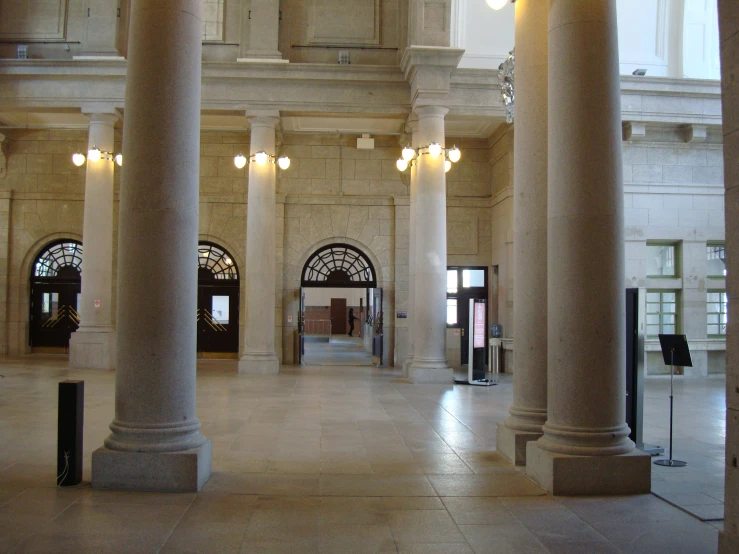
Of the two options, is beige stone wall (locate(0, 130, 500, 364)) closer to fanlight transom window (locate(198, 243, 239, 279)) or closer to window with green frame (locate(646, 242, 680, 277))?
fanlight transom window (locate(198, 243, 239, 279))

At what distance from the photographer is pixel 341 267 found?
2291 cm

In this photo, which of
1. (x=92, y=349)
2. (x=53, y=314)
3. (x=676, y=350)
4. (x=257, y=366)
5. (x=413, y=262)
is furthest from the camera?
(x=53, y=314)

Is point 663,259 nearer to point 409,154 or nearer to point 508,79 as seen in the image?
point 409,154

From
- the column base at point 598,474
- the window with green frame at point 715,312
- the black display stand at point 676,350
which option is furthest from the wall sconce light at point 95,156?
the window with green frame at point 715,312

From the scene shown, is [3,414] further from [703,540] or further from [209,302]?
[209,302]

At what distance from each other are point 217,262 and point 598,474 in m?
18.2

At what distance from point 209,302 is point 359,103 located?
351 inches

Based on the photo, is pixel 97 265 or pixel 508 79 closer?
pixel 508 79

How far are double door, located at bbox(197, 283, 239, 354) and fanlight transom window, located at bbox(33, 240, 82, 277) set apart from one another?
440cm

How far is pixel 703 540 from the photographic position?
5.09 metres

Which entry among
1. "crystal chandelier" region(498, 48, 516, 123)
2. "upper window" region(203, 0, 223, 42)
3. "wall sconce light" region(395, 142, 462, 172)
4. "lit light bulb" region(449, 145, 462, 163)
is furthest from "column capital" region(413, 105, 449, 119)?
"upper window" region(203, 0, 223, 42)

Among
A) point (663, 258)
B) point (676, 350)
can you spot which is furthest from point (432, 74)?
point (676, 350)

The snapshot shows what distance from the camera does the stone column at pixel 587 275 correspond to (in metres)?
6.30

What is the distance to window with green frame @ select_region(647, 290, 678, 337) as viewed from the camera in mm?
19156
